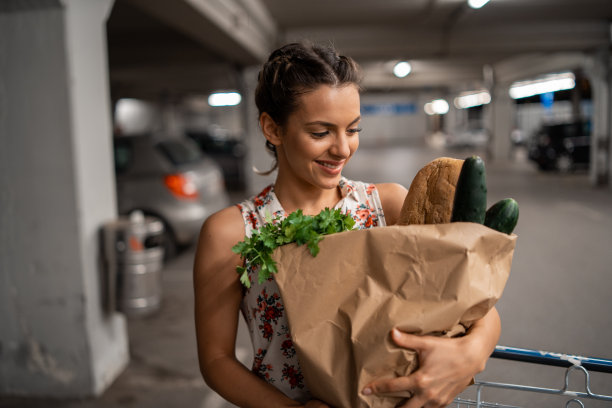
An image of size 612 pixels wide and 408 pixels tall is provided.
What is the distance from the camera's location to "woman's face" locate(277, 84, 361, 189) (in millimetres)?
1195

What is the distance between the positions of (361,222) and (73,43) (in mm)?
2593

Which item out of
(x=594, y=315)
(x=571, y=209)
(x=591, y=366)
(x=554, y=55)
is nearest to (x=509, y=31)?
(x=571, y=209)

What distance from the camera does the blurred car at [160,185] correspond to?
20.5 ft

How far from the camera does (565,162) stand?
16328mm

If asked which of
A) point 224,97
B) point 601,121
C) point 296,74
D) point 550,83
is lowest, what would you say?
point 296,74

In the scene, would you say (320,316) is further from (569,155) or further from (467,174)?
(569,155)

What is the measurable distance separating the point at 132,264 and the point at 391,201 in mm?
2556

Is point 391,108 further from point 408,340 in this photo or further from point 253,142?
point 408,340

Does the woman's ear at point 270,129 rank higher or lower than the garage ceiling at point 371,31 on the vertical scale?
lower

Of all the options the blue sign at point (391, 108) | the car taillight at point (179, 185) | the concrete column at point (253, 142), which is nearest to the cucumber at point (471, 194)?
the car taillight at point (179, 185)

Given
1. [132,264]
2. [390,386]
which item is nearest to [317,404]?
[390,386]

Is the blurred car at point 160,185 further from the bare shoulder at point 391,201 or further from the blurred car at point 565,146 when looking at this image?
the blurred car at point 565,146

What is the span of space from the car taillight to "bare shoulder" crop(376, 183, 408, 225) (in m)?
5.16

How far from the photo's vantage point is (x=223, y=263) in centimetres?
129
